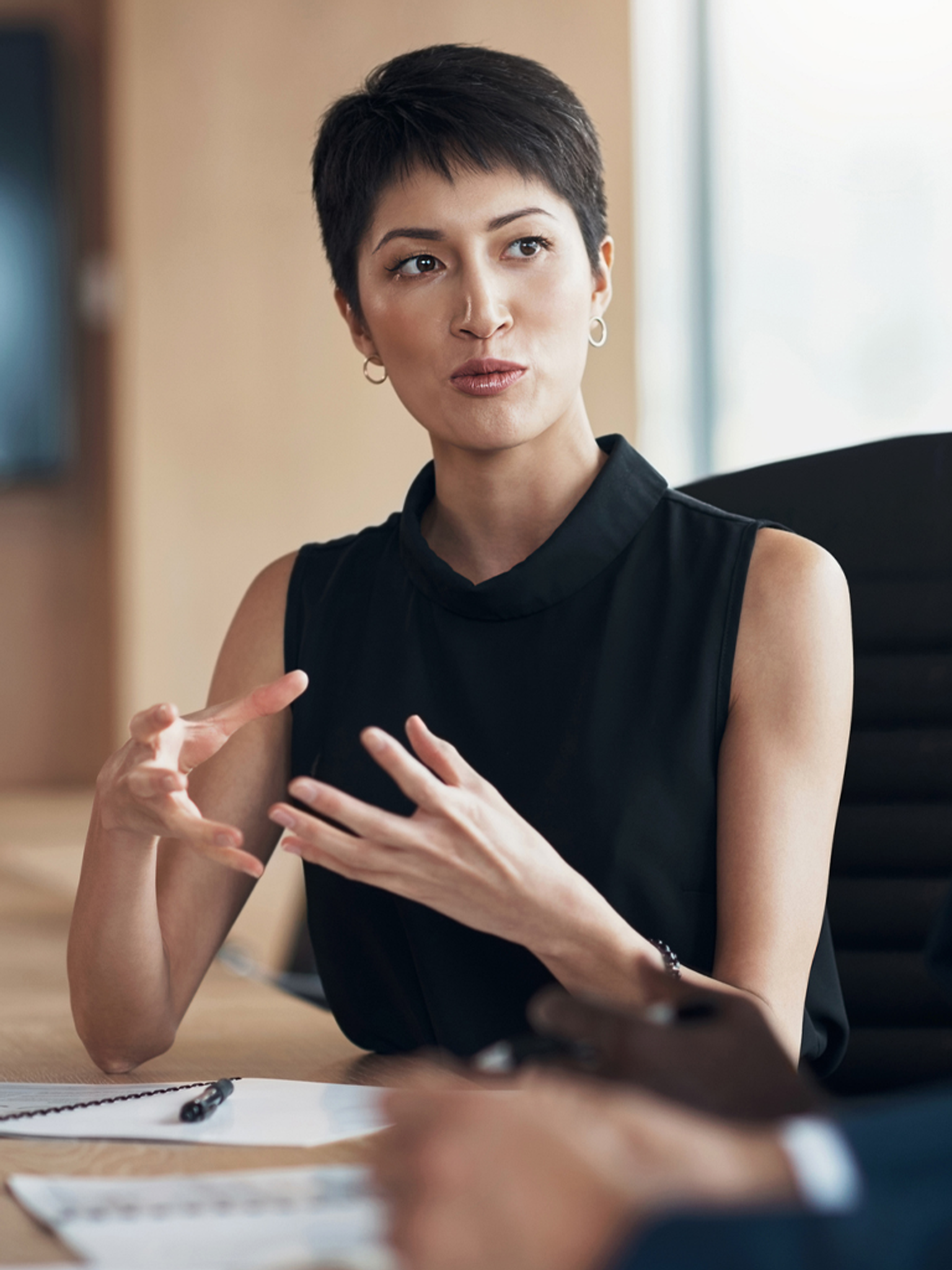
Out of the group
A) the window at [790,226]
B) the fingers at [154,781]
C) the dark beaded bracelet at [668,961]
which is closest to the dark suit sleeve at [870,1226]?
the dark beaded bracelet at [668,961]

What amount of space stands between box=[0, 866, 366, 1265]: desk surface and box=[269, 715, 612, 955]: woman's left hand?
0.15 metres

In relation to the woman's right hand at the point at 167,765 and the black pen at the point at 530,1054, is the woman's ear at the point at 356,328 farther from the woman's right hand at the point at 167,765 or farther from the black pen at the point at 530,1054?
the black pen at the point at 530,1054

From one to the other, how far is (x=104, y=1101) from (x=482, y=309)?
654 mm

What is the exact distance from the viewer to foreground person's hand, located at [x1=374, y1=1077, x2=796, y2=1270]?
38 centimetres

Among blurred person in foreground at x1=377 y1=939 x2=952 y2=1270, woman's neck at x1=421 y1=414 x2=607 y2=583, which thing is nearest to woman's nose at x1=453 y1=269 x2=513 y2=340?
woman's neck at x1=421 y1=414 x2=607 y2=583

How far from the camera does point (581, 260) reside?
4.02 feet

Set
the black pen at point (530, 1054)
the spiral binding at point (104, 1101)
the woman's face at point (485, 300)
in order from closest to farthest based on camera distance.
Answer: the black pen at point (530, 1054), the spiral binding at point (104, 1101), the woman's face at point (485, 300)

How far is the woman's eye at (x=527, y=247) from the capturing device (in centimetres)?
119

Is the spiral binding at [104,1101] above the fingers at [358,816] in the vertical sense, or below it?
below

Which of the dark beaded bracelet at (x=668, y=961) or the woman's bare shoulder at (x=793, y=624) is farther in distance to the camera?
the woman's bare shoulder at (x=793, y=624)

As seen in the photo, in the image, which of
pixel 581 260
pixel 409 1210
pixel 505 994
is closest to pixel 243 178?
pixel 581 260

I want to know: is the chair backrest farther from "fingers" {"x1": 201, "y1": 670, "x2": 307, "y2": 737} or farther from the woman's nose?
"fingers" {"x1": 201, "y1": 670, "x2": 307, "y2": 737}

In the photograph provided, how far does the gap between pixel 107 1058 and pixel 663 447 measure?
2816 millimetres

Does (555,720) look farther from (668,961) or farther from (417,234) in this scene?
(417,234)
